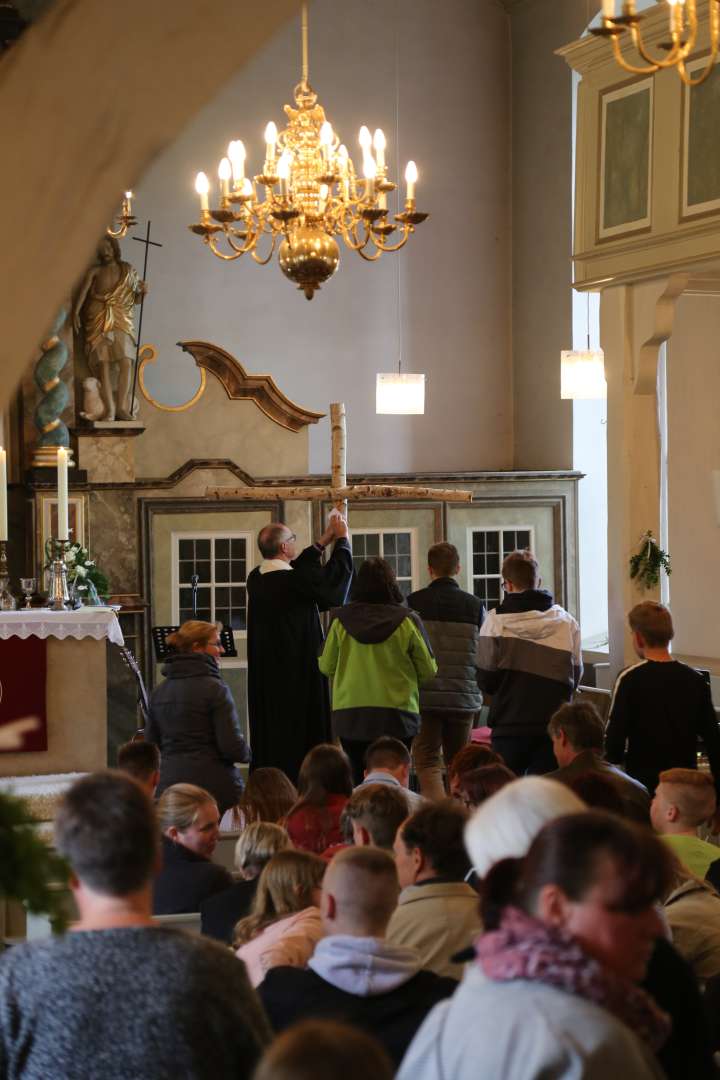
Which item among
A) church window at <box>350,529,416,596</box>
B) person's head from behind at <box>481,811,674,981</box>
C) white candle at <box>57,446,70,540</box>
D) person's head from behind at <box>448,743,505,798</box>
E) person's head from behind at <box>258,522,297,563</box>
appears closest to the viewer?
person's head from behind at <box>481,811,674,981</box>

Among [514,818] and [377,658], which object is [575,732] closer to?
[377,658]

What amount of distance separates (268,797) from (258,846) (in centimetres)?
104

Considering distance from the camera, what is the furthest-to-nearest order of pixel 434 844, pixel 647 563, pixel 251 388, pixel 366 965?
pixel 251 388, pixel 647 563, pixel 434 844, pixel 366 965

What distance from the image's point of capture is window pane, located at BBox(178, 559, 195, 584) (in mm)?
12641

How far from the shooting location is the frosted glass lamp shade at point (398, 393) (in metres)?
12.6

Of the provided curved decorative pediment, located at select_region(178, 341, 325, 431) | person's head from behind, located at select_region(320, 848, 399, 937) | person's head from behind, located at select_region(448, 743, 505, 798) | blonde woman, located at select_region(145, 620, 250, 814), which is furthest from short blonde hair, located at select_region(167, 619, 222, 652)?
curved decorative pediment, located at select_region(178, 341, 325, 431)

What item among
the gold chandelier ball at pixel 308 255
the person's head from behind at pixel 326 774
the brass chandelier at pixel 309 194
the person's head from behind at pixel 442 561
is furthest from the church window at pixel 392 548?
the person's head from behind at pixel 326 774

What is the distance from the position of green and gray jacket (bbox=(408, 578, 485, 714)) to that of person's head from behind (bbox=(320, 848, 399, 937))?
17.7 feet

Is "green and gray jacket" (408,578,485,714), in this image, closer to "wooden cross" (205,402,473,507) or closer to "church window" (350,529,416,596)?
"wooden cross" (205,402,473,507)

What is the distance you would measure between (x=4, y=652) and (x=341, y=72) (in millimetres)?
8851

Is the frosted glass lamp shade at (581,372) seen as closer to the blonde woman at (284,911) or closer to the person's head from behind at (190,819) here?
the person's head from behind at (190,819)

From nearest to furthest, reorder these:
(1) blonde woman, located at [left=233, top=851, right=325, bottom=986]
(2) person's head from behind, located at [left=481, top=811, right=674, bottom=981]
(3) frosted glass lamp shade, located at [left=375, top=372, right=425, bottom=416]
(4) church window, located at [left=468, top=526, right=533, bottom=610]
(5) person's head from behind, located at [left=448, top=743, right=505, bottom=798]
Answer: (2) person's head from behind, located at [left=481, top=811, right=674, bottom=981] → (1) blonde woman, located at [left=233, top=851, right=325, bottom=986] → (5) person's head from behind, located at [left=448, top=743, right=505, bottom=798] → (3) frosted glass lamp shade, located at [left=375, top=372, right=425, bottom=416] → (4) church window, located at [left=468, top=526, right=533, bottom=610]

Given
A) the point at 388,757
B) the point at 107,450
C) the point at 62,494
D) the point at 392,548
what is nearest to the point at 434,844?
A: the point at 388,757

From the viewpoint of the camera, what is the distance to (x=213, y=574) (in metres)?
12.8
